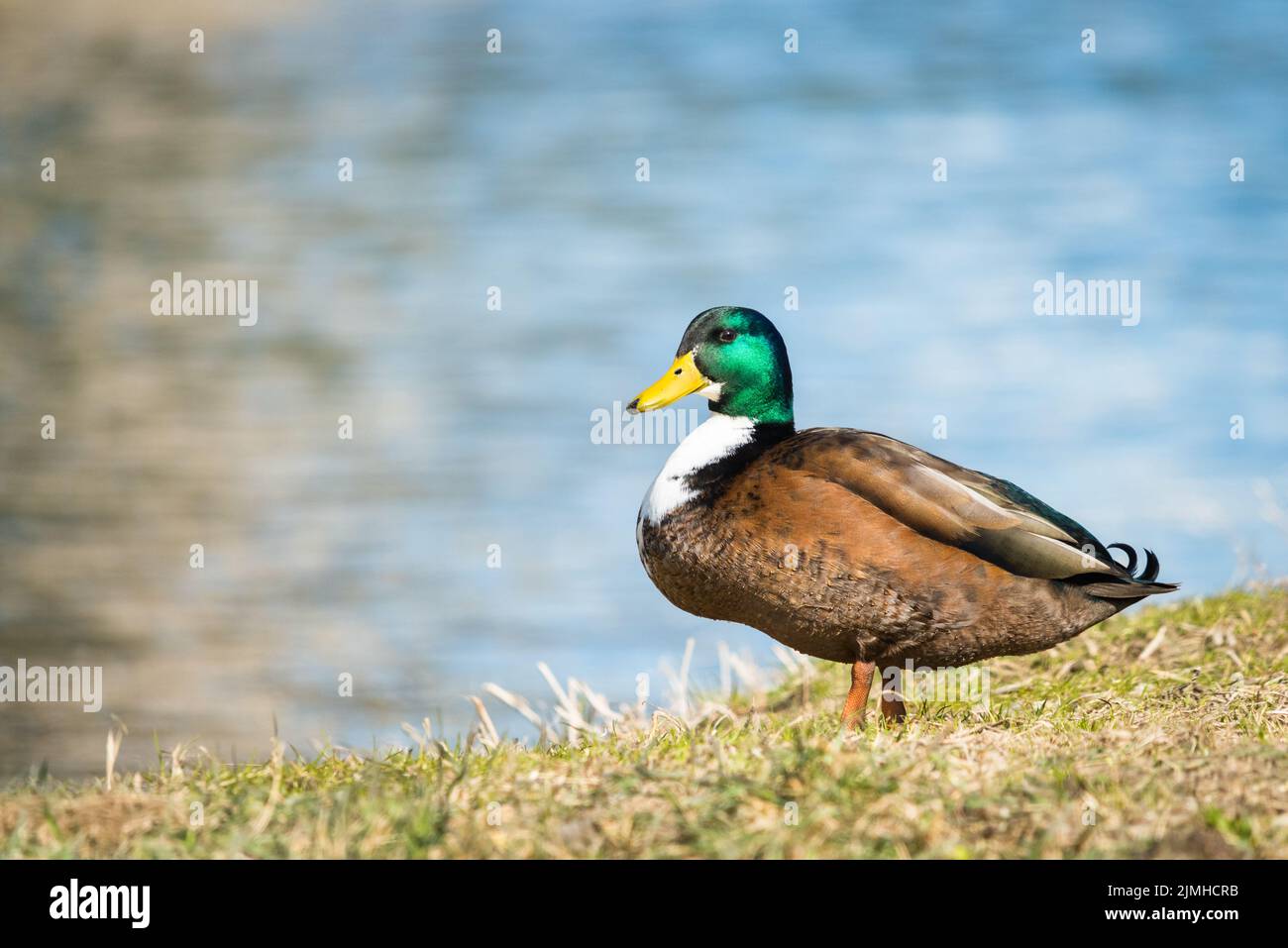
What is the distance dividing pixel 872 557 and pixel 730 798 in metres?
1.51

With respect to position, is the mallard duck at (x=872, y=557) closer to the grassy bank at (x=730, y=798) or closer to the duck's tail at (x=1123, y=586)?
the duck's tail at (x=1123, y=586)

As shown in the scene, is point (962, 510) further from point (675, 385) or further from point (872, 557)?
point (675, 385)

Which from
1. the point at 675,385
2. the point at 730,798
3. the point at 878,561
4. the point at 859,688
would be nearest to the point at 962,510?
the point at 878,561

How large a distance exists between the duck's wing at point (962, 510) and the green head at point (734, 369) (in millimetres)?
346

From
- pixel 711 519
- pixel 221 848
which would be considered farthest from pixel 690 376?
pixel 221 848

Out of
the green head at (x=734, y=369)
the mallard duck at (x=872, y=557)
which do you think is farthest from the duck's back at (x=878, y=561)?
the green head at (x=734, y=369)

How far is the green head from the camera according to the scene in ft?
16.2

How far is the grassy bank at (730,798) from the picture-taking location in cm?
278

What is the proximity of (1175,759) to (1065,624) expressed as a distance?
122 cm

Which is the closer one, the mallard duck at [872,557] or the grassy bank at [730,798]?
the grassy bank at [730,798]

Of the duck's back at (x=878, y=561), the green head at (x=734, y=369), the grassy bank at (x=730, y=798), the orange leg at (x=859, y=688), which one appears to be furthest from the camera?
the green head at (x=734, y=369)

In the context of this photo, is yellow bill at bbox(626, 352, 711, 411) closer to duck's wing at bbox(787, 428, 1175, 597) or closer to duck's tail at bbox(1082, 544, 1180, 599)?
duck's wing at bbox(787, 428, 1175, 597)

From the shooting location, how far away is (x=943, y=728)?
4.03m
